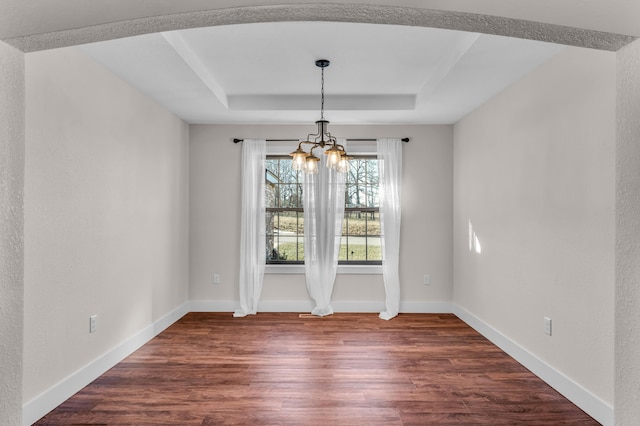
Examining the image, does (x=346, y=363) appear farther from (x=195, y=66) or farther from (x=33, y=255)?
(x=195, y=66)

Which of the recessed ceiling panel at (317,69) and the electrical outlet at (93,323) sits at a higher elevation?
the recessed ceiling panel at (317,69)

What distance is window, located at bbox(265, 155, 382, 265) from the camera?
5.41m

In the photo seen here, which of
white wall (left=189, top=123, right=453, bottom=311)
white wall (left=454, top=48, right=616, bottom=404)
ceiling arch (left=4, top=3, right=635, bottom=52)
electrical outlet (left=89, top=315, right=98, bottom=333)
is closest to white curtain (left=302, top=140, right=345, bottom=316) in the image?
white wall (left=189, top=123, right=453, bottom=311)

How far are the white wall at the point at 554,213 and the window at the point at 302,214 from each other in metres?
1.40

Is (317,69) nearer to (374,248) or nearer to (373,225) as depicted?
Answer: (373,225)

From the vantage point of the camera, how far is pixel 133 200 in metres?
3.77

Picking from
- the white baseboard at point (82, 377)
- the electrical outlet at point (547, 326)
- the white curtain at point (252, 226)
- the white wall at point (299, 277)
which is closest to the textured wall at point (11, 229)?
the white baseboard at point (82, 377)

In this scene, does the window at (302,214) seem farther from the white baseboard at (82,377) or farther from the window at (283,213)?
the white baseboard at (82,377)

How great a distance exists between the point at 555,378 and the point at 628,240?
1799 mm

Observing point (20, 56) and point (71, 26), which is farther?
point (20, 56)

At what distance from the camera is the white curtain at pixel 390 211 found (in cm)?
513

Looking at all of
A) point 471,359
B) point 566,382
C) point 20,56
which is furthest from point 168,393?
point 566,382

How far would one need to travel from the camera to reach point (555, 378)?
2.95m

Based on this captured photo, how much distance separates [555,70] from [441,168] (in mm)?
2326
